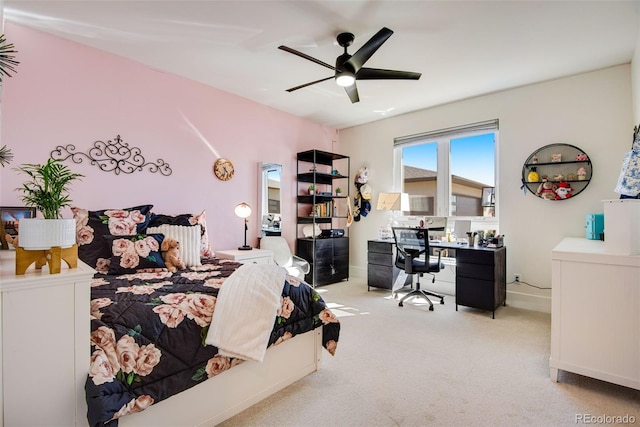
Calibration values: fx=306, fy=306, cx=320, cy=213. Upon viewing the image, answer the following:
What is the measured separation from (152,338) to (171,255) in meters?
1.18

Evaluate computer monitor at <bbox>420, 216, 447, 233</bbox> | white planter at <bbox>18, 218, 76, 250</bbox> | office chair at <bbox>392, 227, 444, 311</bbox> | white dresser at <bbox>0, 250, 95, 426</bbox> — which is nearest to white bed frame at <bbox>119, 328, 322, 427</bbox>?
white dresser at <bbox>0, 250, 95, 426</bbox>

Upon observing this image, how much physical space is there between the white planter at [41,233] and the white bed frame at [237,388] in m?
0.80

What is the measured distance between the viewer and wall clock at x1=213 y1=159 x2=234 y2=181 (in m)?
3.81

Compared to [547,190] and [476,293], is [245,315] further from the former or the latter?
[547,190]

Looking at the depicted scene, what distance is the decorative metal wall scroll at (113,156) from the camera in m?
2.76

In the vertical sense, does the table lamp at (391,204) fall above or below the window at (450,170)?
below

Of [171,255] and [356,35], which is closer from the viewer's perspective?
[171,255]

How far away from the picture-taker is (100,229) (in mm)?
2502

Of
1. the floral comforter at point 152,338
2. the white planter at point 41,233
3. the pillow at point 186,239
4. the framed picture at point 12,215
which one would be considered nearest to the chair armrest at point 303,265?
the pillow at point 186,239

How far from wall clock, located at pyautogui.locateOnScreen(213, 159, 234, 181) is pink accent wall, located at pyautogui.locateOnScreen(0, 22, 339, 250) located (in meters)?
0.06

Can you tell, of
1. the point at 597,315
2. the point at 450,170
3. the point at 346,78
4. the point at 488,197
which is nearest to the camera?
the point at 597,315

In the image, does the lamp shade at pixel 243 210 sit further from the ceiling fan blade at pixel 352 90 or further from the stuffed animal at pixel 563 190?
the stuffed animal at pixel 563 190

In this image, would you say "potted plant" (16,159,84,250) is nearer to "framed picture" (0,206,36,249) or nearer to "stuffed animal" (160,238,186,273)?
"stuffed animal" (160,238,186,273)

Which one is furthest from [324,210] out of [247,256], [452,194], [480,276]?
[480,276]
